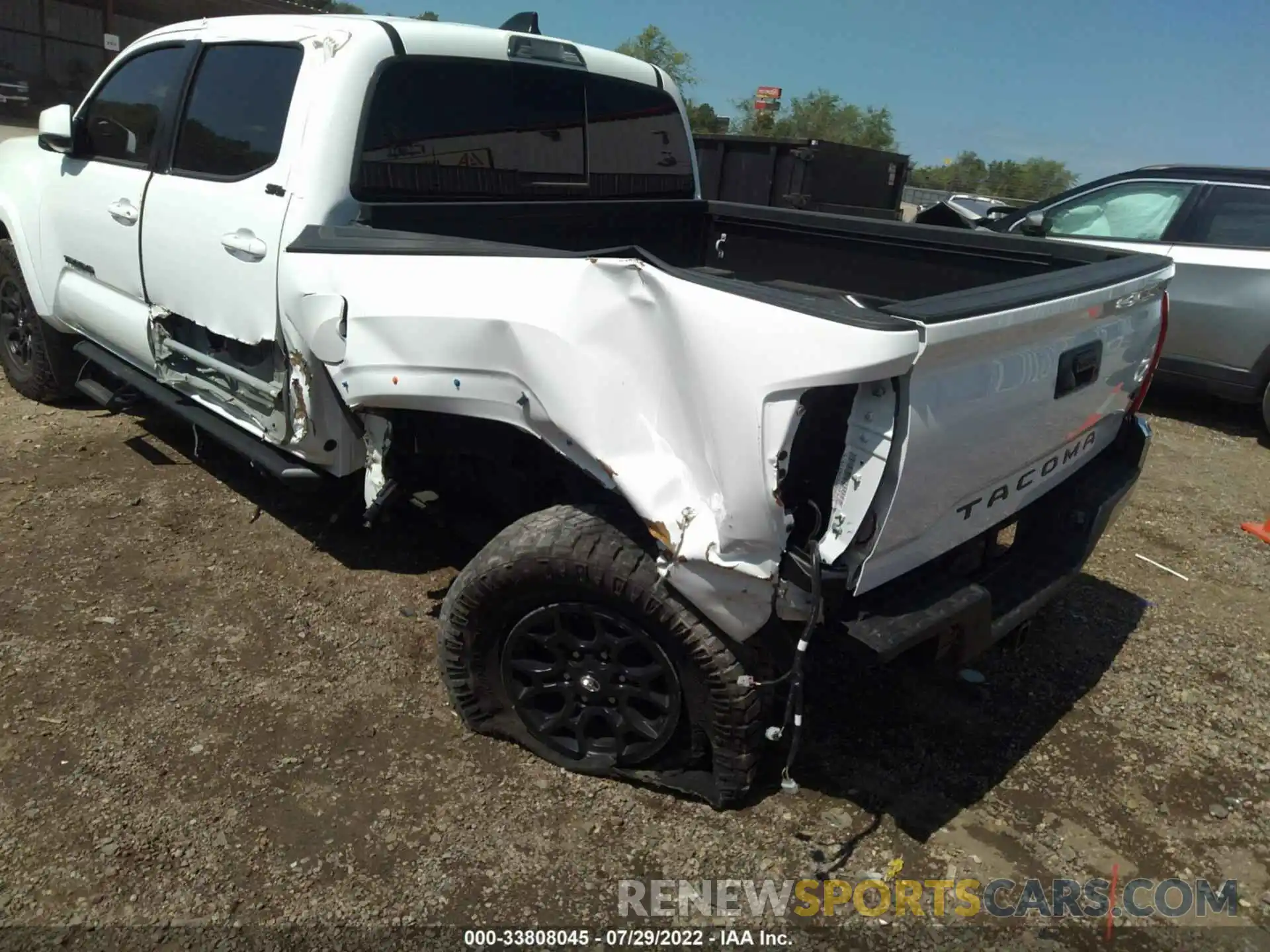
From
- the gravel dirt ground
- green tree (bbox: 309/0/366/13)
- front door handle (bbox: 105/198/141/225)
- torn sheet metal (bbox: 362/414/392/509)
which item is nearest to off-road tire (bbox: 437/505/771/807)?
the gravel dirt ground

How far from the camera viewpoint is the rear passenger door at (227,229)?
10.1ft

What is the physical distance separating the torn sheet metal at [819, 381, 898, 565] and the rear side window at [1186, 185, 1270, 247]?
605cm

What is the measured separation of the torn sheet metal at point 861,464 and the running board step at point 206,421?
2.00m

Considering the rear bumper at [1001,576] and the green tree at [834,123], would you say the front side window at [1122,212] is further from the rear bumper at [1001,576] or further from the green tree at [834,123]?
the green tree at [834,123]

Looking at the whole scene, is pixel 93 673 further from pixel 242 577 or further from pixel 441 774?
pixel 441 774

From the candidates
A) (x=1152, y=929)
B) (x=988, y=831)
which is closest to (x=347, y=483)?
(x=988, y=831)

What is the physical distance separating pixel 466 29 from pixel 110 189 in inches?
70.0

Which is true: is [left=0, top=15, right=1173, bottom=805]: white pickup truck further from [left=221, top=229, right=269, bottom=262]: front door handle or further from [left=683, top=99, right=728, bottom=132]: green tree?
[left=683, top=99, right=728, bottom=132]: green tree

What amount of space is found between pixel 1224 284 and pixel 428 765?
6484 millimetres

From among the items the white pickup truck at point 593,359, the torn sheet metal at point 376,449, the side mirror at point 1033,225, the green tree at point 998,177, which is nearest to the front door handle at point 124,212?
the white pickup truck at point 593,359

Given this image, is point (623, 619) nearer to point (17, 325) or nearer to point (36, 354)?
point (36, 354)

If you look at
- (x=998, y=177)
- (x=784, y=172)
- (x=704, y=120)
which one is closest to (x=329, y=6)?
(x=704, y=120)

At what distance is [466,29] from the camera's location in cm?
340

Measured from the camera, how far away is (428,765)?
8.78ft
